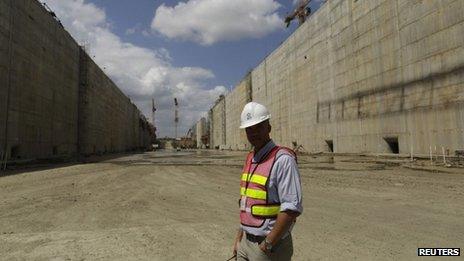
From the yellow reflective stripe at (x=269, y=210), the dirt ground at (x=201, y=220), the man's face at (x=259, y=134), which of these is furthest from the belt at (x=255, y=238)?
the dirt ground at (x=201, y=220)

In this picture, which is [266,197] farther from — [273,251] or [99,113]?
[99,113]

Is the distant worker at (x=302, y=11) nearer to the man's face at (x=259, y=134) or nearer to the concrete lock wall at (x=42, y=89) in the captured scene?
the concrete lock wall at (x=42, y=89)

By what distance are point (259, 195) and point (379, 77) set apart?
2827 cm

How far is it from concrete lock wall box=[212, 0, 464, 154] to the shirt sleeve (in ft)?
69.5

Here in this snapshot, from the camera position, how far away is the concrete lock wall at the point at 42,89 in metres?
26.3

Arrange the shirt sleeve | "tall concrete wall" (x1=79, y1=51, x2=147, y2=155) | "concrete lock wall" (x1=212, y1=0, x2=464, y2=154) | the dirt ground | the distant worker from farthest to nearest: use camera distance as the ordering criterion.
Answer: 1. the distant worker
2. "tall concrete wall" (x1=79, y1=51, x2=147, y2=155)
3. "concrete lock wall" (x1=212, y1=0, x2=464, y2=154)
4. the dirt ground
5. the shirt sleeve

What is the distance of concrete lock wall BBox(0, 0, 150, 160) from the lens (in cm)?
2634

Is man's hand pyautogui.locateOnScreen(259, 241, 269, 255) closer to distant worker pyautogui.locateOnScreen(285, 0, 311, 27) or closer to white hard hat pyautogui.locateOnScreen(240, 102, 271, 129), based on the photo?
white hard hat pyautogui.locateOnScreen(240, 102, 271, 129)

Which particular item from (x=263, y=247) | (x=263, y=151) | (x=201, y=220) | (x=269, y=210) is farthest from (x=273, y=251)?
(x=201, y=220)

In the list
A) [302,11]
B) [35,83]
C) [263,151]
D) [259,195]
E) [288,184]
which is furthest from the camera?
[302,11]

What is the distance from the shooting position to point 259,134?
3.00m

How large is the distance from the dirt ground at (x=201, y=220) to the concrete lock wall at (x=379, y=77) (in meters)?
9.28

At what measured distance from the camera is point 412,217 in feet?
27.7

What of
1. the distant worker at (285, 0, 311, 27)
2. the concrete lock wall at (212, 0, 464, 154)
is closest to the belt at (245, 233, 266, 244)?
the concrete lock wall at (212, 0, 464, 154)
